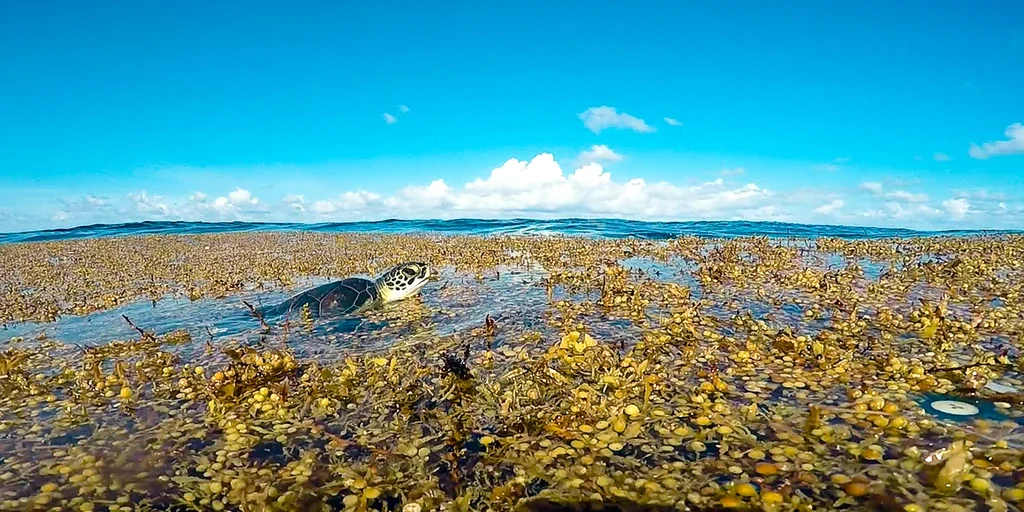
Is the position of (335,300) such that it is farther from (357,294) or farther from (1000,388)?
(1000,388)

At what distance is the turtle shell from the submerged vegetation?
47cm

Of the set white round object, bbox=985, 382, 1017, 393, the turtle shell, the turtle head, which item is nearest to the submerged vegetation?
white round object, bbox=985, 382, 1017, 393

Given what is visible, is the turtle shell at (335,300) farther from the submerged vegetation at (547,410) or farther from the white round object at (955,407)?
the white round object at (955,407)

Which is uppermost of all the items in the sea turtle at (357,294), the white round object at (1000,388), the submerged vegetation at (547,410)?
the sea turtle at (357,294)

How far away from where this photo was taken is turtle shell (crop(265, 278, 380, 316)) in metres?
10.1

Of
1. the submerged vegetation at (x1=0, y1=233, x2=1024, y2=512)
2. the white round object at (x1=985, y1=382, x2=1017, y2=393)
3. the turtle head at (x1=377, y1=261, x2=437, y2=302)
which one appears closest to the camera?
the submerged vegetation at (x1=0, y1=233, x2=1024, y2=512)

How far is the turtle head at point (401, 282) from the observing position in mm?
11516

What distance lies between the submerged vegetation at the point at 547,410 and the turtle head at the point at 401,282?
4.26ft

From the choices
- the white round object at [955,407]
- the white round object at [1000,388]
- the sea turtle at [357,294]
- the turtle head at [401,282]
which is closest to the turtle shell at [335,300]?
the sea turtle at [357,294]

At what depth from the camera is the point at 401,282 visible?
38.2 feet

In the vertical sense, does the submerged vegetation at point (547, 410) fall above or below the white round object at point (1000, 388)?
below

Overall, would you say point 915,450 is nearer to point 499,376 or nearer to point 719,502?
point 719,502

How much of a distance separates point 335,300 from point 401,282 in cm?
165

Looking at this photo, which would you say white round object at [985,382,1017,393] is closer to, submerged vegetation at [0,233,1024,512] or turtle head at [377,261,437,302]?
submerged vegetation at [0,233,1024,512]
